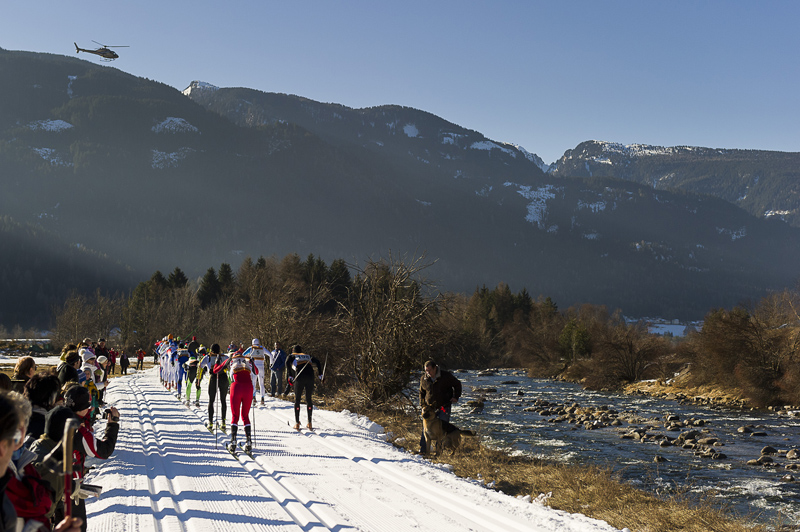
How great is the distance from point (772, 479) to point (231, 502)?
16.0 m

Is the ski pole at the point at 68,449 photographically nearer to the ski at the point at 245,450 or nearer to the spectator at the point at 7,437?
the spectator at the point at 7,437

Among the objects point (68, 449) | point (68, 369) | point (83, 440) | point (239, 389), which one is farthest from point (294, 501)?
point (68, 449)

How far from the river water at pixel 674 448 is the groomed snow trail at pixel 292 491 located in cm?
614

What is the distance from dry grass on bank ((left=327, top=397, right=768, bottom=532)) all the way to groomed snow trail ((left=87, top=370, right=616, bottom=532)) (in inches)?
21.4

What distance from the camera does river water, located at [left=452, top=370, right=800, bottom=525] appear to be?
14.3 meters

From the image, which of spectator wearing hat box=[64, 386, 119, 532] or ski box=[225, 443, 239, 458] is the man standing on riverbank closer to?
ski box=[225, 443, 239, 458]

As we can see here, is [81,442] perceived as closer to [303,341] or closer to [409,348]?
[409,348]

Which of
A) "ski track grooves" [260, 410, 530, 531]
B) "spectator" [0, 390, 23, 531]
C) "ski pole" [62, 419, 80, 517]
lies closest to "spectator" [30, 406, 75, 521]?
"ski pole" [62, 419, 80, 517]

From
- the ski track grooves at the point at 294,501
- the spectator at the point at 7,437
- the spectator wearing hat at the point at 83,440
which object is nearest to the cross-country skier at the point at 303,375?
the ski track grooves at the point at 294,501

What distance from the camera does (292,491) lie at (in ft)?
27.2

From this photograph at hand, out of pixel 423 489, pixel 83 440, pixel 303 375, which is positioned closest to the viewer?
pixel 83 440

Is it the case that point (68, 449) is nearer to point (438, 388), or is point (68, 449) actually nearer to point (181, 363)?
point (438, 388)

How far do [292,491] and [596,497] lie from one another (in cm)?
468

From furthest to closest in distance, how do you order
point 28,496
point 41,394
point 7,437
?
point 41,394, point 28,496, point 7,437
